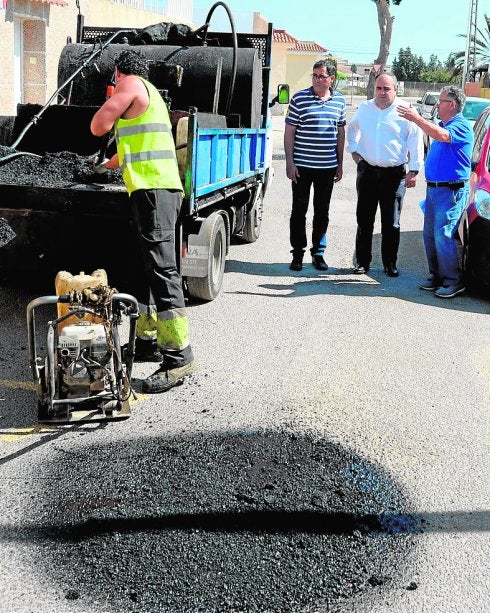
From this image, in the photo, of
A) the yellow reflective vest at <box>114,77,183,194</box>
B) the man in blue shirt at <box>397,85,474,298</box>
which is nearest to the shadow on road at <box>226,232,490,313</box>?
the man in blue shirt at <box>397,85,474,298</box>

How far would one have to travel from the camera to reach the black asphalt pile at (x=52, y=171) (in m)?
5.92

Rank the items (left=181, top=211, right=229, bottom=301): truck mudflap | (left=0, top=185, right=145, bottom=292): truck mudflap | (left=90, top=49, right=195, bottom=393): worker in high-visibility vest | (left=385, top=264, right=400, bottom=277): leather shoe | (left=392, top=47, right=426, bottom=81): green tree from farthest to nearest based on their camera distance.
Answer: (left=392, top=47, right=426, bottom=81): green tree → (left=385, top=264, right=400, bottom=277): leather shoe → (left=181, top=211, right=229, bottom=301): truck mudflap → (left=0, top=185, right=145, bottom=292): truck mudflap → (left=90, top=49, right=195, bottom=393): worker in high-visibility vest

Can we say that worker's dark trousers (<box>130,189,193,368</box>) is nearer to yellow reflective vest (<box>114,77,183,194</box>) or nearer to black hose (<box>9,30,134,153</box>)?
yellow reflective vest (<box>114,77,183,194</box>)

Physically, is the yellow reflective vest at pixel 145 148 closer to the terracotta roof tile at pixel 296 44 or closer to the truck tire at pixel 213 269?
the truck tire at pixel 213 269

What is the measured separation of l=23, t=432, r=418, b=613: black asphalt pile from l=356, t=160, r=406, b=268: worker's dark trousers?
4.56m

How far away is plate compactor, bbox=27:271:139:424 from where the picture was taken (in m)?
4.25

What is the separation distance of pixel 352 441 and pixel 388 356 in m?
1.69

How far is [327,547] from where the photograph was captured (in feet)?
11.1

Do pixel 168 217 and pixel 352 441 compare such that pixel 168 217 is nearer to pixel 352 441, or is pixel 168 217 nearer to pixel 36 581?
pixel 352 441

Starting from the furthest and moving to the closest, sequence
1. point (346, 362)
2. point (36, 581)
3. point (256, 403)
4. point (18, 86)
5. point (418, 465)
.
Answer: point (18, 86), point (346, 362), point (256, 403), point (418, 465), point (36, 581)

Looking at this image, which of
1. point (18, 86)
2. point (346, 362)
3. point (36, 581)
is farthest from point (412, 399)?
point (18, 86)

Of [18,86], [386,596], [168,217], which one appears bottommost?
[386,596]

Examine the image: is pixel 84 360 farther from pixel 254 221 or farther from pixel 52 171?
pixel 254 221

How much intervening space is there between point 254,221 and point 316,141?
187 cm
